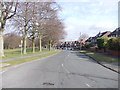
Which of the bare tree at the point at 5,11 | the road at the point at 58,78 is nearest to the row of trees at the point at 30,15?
the bare tree at the point at 5,11

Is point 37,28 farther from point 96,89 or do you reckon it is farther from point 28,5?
point 96,89

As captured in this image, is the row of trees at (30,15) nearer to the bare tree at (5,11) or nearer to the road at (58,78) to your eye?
the bare tree at (5,11)

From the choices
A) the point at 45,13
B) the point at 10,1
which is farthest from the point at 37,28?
the point at 10,1

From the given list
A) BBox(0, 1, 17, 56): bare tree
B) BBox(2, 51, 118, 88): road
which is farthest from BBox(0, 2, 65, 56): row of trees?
BBox(2, 51, 118, 88): road

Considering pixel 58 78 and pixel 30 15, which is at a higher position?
pixel 30 15

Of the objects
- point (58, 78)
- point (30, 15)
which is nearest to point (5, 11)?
point (30, 15)

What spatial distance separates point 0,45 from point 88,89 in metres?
20.0

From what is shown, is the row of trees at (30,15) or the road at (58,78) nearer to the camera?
the road at (58,78)

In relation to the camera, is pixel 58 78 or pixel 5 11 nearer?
pixel 58 78

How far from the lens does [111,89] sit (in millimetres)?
6406

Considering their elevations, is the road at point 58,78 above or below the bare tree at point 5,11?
below

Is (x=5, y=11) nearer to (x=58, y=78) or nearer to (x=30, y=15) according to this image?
(x=30, y=15)

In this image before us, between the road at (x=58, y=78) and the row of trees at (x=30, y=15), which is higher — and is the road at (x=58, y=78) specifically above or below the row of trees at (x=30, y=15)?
below

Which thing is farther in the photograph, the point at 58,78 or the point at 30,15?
the point at 30,15
